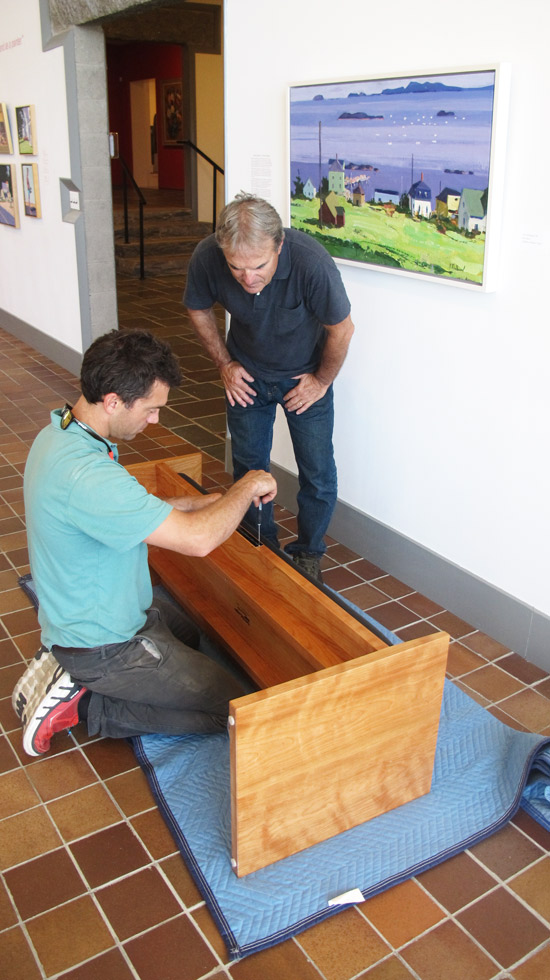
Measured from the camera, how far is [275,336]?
3148mm

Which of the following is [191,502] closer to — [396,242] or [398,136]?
[396,242]

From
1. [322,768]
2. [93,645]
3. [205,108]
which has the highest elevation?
[205,108]

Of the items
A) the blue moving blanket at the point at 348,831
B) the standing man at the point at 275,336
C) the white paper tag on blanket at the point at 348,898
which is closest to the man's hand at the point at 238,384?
the standing man at the point at 275,336

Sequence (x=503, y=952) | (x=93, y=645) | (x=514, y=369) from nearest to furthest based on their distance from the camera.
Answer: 1. (x=503, y=952)
2. (x=93, y=645)
3. (x=514, y=369)

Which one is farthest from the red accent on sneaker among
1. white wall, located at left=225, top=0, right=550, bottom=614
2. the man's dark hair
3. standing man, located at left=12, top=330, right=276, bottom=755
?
white wall, located at left=225, top=0, right=550, bottom=614

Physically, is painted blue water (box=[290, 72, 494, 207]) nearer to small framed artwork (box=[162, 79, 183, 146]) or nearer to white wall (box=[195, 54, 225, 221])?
white wall (box=[195, 54, 225, 221])

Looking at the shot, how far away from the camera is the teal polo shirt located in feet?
7.00

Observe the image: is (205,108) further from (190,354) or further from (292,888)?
(292,888)

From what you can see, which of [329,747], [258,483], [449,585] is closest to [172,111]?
[449,585]

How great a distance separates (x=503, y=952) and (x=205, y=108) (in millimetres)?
12084

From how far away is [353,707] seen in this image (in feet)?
7.02

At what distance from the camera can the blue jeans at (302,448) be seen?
133 inches

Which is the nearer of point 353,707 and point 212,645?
point 353,707

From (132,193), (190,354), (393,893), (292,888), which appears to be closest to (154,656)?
(292,888)
